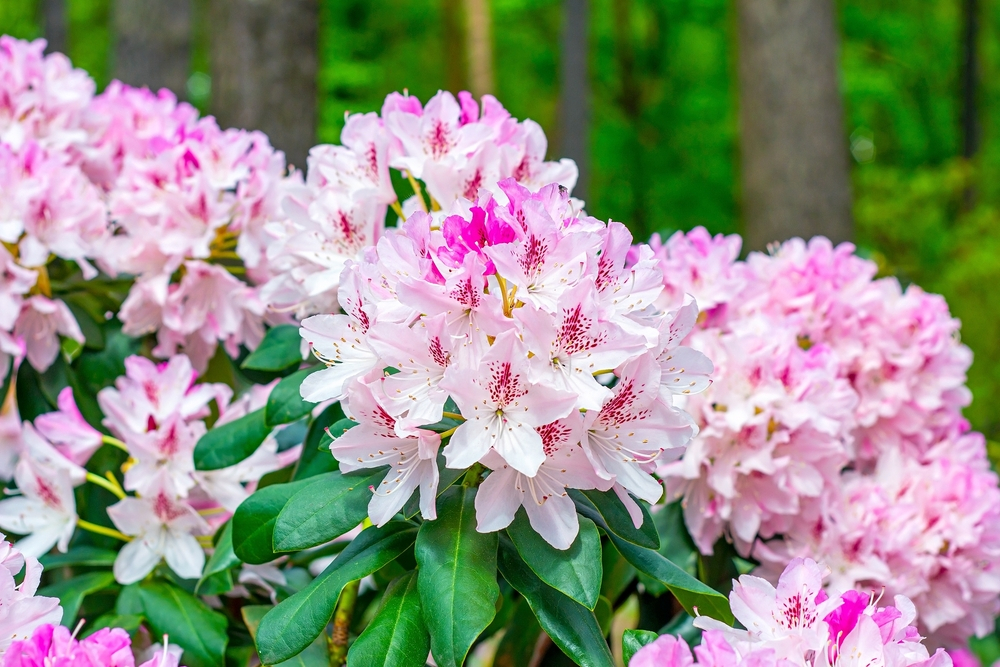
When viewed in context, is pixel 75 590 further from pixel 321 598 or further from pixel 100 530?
pixel 321 598

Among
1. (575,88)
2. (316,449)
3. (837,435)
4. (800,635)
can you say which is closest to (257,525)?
(316,449)

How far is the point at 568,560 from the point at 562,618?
71 millimetres

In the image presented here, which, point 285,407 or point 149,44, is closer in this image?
point 285,407

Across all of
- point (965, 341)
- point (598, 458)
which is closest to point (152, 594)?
point (598, 458)

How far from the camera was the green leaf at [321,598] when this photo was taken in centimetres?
92

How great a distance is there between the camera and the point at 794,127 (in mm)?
5090

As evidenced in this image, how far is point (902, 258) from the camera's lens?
24.6 feet

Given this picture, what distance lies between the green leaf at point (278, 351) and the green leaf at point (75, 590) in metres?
0.37

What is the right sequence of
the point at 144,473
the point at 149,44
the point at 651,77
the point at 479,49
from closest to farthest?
the point at 144,473
the point at 149,44
the point at 479,49
the point at 651,77

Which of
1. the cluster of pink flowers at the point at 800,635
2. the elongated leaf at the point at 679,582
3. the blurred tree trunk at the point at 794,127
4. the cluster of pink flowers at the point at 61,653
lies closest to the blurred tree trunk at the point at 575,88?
the blurred tree trunk at the point at 794,127

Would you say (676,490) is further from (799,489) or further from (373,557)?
(373,557)

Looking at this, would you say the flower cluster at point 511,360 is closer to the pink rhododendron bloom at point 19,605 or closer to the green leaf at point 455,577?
the green leaf at point 455,577

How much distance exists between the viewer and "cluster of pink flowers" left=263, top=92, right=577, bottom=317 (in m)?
1.19

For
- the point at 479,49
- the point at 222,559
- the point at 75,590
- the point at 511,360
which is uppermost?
the point at 511,360
